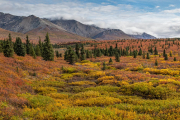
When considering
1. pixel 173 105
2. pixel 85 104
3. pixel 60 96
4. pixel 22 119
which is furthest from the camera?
pixel 60 96

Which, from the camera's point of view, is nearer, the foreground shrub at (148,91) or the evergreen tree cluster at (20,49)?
the foreground shrub at (148,91)

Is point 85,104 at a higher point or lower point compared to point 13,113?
lower

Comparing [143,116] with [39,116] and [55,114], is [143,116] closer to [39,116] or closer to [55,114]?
[55,114]

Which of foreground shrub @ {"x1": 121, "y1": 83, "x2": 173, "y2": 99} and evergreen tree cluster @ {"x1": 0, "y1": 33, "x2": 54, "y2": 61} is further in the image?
evergreen tree cluster @ {"x1": 0, "y1": 33, "x2": 54, "y2": 61}

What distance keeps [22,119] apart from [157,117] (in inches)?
297

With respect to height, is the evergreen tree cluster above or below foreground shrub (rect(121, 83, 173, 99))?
above

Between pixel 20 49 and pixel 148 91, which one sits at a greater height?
pixel 20 49

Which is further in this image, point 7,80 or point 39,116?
point 7,80

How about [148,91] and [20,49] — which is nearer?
[148,91]

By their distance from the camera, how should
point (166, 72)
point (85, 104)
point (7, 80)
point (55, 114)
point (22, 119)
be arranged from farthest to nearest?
1. point (166, 72)
2. point (7, 80)
3. point (85, 104)
4. point (55, 114)
5. point (22, 119)

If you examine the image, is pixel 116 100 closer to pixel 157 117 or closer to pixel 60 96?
pixel 157 117

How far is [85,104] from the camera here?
10117mm

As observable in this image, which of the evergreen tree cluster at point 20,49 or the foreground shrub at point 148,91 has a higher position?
the evergreen tree cluster at point 20,49

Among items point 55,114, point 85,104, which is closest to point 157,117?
point 85,104
